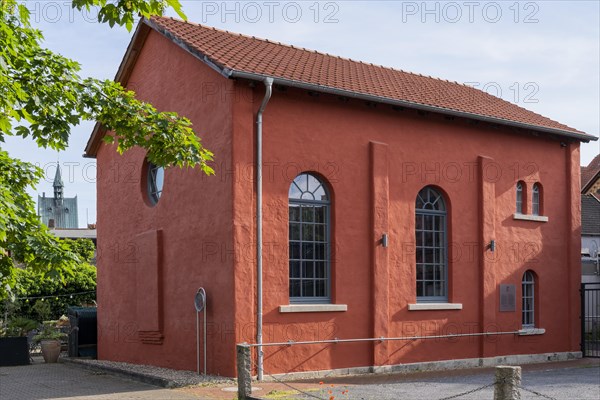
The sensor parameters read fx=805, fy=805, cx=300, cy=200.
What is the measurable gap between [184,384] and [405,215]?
19.5ft

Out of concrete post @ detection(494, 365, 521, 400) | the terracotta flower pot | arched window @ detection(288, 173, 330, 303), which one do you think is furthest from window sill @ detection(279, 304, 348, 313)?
the terracotta flower pot

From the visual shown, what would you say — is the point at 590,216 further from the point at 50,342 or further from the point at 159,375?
the point at 159,375

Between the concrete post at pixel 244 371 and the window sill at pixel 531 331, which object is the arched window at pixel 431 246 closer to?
the window sill at pixel 531 331

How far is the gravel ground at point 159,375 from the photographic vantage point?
13.8m

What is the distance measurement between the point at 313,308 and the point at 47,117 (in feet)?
22.8

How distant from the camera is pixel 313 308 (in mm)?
15109

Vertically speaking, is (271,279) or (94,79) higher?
(94,79)

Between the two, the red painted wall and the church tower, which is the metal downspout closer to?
the red painted wall

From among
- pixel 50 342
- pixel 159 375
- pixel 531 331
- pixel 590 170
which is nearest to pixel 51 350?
pixel 50 342

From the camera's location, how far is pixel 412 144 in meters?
17.1

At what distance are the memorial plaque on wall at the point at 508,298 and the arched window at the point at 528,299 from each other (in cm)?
66

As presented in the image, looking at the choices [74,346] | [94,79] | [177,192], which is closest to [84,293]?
[74,346]

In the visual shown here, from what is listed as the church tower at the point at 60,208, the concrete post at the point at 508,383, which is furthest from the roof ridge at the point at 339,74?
the church tower at the point at 60,208

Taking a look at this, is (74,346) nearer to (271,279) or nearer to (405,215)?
(271,279)
